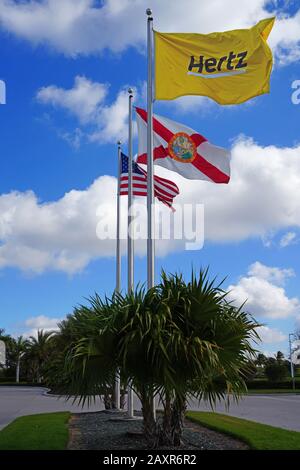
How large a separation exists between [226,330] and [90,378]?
2396 mm

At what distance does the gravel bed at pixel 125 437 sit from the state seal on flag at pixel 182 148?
238 inches

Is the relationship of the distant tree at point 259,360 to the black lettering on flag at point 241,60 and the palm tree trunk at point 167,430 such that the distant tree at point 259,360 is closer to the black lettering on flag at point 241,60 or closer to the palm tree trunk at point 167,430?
the palm tree trunk at point 167,430

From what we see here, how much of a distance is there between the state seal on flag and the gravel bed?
6035 mm

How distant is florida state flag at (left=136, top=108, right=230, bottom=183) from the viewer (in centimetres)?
1320

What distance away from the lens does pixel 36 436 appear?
12.0 metres

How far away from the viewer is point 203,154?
522 inches

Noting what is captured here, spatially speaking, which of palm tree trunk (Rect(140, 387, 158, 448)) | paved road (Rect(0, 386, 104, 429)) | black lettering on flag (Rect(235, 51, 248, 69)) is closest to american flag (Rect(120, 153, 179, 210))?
black lettering on flag (Rect(235, 51, 248, 69))

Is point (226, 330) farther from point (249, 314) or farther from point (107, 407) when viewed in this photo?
point (107, 407)

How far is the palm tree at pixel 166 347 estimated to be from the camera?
29.8 feet

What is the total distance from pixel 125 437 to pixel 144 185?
7.59 meters

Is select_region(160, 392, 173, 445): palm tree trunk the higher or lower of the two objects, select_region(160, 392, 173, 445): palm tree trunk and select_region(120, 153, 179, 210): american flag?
the lower

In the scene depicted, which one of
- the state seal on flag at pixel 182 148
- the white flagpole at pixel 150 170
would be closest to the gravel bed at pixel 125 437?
the white flagpole at pixel 150 170

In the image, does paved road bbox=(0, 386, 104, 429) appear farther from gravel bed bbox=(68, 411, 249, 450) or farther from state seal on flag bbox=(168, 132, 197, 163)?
state seal on flag bbox=(168, 132, 197, 163)
